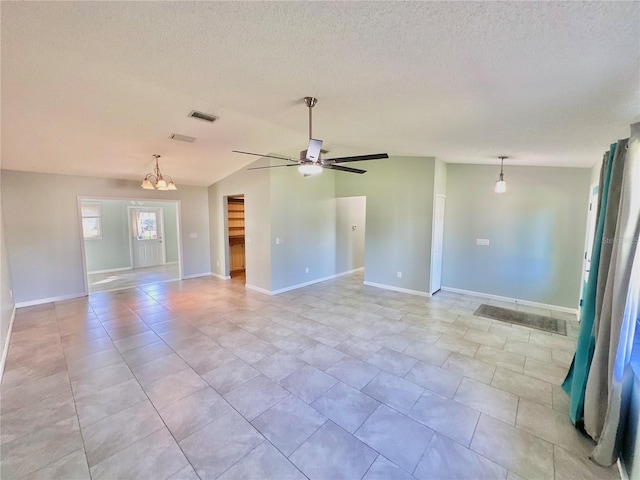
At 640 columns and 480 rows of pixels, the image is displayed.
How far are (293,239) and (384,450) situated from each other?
443cm

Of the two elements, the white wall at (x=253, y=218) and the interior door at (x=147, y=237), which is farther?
the interior door at (x=147, y=237)

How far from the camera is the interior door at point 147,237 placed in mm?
8500

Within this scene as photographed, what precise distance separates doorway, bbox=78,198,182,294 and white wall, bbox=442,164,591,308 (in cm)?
665

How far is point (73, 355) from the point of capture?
10.5 ft

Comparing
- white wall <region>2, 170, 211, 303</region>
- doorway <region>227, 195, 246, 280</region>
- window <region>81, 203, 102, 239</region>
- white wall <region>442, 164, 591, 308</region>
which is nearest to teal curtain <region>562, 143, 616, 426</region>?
white wall <region>442, 164, 591, 308</region>

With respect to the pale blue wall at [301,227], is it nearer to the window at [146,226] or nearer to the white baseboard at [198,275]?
the white baseboard at [198,275]

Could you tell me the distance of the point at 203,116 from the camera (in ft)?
10.2

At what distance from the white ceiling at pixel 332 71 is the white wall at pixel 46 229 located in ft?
5.31

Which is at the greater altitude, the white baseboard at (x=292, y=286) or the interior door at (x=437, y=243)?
the interior door at (x=437, y=243)

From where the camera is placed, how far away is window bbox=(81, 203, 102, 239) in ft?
25.1

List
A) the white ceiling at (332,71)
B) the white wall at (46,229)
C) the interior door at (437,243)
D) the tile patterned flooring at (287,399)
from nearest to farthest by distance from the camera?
1. the white ceiling at (332,71)
2. the tile patterned flooring at (287,399)
3. the white wall at (46,229)
4. the interior door at (437,243)

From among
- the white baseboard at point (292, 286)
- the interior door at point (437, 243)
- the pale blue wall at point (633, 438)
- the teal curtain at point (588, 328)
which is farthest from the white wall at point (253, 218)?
the pale blue wall at point (633, 438)

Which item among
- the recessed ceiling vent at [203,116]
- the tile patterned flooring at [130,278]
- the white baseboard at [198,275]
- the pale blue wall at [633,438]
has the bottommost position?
the tile patterned flooring at [130,278]

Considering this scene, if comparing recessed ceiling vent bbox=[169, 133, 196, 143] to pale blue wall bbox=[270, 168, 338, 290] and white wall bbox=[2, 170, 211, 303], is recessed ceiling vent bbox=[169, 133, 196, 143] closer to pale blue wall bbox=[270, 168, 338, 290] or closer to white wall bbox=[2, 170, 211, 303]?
pale blue wall bbox=[270, 168, 338, 290]
